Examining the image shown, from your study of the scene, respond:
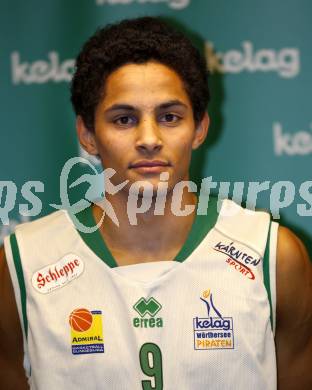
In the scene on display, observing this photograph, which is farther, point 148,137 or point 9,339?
point 9,339

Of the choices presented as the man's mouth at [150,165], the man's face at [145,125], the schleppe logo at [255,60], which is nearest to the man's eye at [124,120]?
the man's face at [145,125]

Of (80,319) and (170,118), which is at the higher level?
(170,118)

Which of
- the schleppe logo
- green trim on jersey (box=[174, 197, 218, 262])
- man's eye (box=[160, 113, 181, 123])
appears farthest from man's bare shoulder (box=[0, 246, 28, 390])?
the schleppe logo

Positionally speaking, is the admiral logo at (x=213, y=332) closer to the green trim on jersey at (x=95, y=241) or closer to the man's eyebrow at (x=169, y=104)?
the green trim on jersey at (x=95, y=241)

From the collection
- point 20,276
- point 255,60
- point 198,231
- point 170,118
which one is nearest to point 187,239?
point 198,231

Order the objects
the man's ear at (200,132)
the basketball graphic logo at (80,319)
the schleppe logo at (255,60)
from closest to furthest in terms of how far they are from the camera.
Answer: the basketball graphic logo at (80,319), the man's ear at (200,132), the schleppe logo at (255,60)

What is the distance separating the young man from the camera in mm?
1454

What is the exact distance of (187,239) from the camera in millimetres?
1581

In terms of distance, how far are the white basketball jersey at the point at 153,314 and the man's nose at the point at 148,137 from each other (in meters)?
0.28

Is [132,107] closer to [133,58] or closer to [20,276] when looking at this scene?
[133,58]

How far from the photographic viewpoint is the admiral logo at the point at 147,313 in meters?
1.48

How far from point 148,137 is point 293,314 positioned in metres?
→ 0.56

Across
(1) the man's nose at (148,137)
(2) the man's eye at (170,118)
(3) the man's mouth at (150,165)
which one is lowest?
(3) the man's mouth at (150,165)

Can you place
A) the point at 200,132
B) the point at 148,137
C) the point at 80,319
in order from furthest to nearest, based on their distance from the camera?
the point at 200,132 → the point at 80,319 → the point at 148,137
